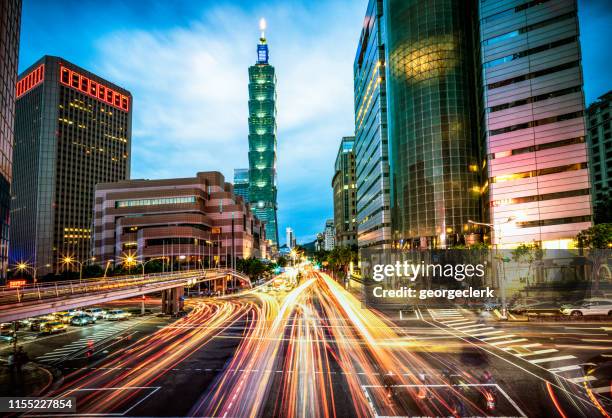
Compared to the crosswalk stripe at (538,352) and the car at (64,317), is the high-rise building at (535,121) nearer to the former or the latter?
the crosswalk stripe at (538,352)

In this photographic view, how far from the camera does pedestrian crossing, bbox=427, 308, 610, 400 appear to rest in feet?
70.4

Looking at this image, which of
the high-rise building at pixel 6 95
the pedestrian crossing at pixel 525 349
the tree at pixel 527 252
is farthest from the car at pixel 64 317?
the tree at pixel 527 252

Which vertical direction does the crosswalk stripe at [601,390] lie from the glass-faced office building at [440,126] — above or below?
below

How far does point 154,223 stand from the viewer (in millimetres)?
110000

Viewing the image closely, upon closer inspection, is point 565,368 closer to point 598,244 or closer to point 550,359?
point 550,359

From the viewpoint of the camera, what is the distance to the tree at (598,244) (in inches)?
2078

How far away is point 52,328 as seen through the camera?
41.2 m

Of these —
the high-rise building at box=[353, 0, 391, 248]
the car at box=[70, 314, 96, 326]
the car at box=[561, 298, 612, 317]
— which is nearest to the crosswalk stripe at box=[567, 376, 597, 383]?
the car at box=[561, 298, 612, 317]

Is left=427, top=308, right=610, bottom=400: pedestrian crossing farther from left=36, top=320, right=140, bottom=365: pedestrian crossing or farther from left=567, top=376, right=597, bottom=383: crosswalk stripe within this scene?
left=36, top=320, right=140, bottom=365: pedestrian crossing

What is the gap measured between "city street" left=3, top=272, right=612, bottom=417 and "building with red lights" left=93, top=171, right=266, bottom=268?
2617 inches

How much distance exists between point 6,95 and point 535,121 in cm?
9589

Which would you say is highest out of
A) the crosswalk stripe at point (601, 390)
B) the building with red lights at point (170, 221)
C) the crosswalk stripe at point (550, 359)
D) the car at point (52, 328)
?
the building with red lights at point (170, 221)

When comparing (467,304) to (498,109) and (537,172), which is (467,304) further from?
(498,109)

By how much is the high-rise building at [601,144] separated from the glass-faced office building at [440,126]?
6411 cm
